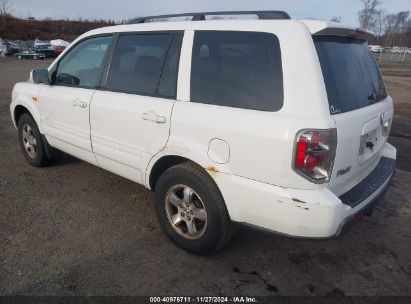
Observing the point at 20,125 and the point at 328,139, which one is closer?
the point at 328,139

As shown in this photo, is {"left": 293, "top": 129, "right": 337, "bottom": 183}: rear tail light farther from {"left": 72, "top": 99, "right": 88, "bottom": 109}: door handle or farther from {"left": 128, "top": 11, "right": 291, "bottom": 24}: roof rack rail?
{"left": 72, "top": 99, "right": 88, "bottom": 109}: door handle

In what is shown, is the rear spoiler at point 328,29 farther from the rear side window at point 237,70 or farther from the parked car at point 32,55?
the parked car at point 32,55

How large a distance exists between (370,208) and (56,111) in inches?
135

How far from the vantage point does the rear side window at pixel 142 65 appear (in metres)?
2.98

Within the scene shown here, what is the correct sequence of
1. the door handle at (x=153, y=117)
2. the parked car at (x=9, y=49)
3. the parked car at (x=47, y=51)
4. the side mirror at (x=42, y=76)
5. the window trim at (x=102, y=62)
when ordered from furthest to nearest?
the parked car at (x=9, y=49)
the parked car at (x=47, y=51)
the side mirror at (x=42, y=76)
the window trim at (x=102, y=62)
the door handle at (x=153, y=117)

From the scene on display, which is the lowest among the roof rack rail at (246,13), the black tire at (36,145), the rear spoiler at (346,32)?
the black tire at (36,145)

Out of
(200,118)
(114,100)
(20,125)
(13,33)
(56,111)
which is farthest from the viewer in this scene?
(13,33)

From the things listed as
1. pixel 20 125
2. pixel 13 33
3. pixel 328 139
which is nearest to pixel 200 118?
pixel 328 139

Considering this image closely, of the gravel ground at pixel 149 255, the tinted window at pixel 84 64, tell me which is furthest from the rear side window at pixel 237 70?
the tinted window at pixel 84 64

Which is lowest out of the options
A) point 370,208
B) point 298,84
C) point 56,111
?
point 370,208

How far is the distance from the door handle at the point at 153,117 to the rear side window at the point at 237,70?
314mm

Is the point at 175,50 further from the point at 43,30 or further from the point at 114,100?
the point at 43,30

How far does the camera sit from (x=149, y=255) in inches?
118

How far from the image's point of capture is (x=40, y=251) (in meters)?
2.99
